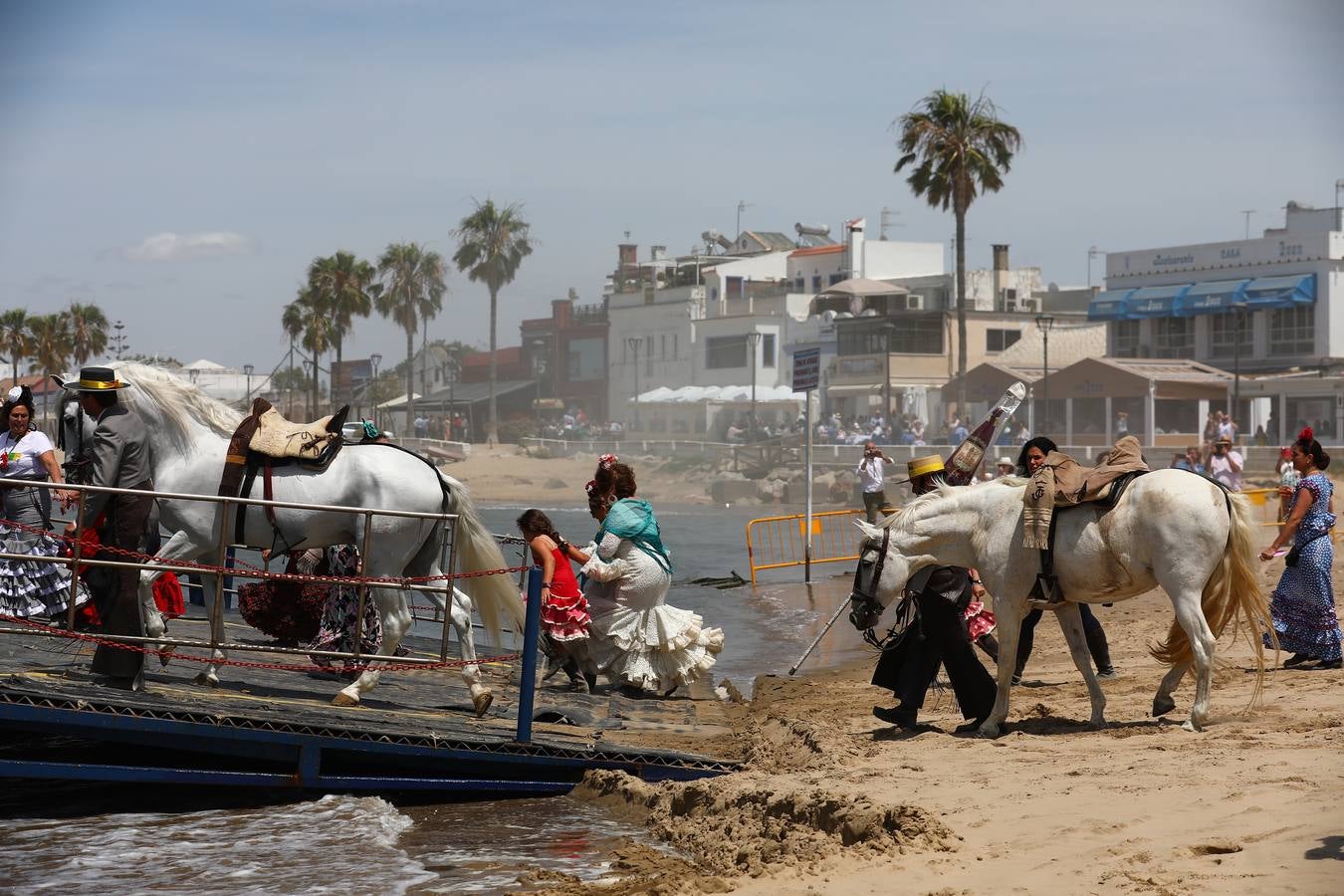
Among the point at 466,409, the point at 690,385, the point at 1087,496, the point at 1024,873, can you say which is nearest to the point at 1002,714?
the point at 1087,496

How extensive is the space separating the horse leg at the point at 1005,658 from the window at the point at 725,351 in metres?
69.0

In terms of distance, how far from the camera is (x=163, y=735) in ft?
26.6

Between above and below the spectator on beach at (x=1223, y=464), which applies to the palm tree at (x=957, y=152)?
above

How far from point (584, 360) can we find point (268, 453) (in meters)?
84.8

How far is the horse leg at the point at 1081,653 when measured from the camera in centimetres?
921

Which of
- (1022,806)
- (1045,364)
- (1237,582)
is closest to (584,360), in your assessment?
(1045,364)

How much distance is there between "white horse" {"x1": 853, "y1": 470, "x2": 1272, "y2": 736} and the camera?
8.77m

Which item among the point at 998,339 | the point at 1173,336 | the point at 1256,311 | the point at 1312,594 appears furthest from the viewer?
the point at 998,339

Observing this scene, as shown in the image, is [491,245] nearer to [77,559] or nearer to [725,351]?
[725,351]

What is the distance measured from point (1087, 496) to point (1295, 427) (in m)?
43.2

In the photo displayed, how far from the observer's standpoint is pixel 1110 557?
355 inches

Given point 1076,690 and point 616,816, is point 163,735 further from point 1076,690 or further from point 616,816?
point 1076,690

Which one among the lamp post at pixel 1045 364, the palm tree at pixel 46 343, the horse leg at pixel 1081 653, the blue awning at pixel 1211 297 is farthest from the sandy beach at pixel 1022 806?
the palm tree at pixel 46 343

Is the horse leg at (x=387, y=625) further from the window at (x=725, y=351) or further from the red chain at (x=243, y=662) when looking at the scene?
the window at (x=725, y=351)
